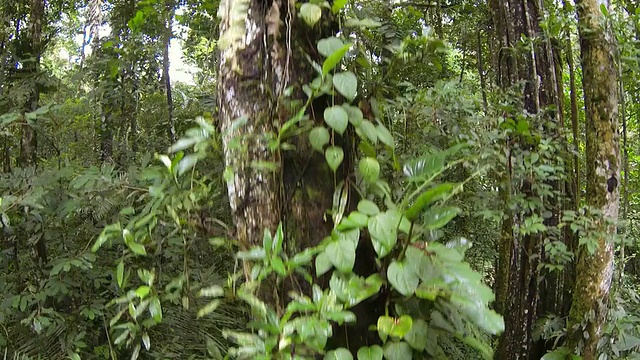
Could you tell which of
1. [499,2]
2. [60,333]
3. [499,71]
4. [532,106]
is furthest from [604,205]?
[60,333]

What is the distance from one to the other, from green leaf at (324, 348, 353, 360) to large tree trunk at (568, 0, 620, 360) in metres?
2.03

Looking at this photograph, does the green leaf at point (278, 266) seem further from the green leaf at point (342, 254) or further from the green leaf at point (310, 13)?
the green leaf at point (310, 13)

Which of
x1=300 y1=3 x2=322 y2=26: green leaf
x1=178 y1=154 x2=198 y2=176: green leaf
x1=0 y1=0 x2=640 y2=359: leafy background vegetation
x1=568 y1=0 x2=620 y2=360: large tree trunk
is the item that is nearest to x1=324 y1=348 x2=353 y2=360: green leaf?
x1=0 y1=0 x2=640 y2=359: leafy background vegetation

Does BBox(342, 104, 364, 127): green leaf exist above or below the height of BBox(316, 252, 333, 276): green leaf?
above

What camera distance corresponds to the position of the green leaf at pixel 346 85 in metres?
1.11

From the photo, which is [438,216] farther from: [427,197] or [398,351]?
[398,351]

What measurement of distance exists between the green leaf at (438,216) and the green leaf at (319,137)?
300mm

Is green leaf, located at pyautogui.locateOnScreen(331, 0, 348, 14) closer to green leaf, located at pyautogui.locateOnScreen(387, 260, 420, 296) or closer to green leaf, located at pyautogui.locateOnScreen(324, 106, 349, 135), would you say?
green leaf, located at pyautogui.locateOnScreen(324, 106, 349, 135)

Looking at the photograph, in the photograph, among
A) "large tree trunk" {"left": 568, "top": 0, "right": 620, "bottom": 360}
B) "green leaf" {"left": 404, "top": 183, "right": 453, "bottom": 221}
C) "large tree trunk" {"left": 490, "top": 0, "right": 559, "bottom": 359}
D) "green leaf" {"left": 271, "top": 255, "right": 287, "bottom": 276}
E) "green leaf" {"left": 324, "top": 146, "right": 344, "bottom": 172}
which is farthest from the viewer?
"large tree trunk" {"left": 490, "top": 0, "right": 559, "bottom": 359}

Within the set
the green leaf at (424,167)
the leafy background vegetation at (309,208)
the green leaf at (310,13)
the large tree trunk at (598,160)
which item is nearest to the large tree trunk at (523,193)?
the leafy background vegetation at (309,208)

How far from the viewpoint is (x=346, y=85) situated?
112cm

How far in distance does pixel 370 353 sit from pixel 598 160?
2121 mm

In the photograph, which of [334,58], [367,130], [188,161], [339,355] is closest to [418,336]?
[339,355]

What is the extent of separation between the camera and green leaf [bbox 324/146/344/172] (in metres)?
1.13
